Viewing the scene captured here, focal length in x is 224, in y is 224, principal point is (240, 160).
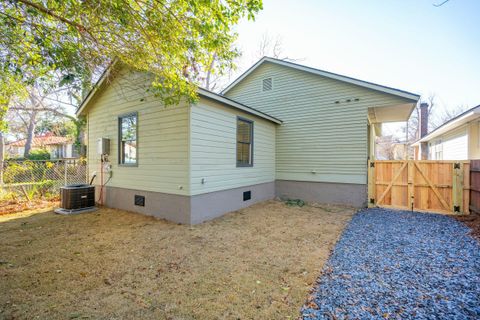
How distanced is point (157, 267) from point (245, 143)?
16.0ft

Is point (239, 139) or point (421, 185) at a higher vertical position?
point (239, 139)

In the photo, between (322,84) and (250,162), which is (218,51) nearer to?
(250,162)

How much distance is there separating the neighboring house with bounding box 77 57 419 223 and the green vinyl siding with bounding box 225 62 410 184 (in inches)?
1.3

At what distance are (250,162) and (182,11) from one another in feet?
15.8

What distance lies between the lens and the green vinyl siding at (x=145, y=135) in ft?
18.1

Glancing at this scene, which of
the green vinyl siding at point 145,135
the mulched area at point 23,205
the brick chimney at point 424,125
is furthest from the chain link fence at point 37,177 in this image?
the brick chimney at point 424,125

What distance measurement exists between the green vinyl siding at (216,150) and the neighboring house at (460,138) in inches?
271

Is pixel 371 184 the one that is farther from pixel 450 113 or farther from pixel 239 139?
pixel 450 113

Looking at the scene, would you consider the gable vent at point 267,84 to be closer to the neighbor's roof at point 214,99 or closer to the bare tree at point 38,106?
the neighbor's roof at point 214,99

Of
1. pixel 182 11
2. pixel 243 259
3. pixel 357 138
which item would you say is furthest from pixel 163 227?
pixel 357 138

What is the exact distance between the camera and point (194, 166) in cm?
540

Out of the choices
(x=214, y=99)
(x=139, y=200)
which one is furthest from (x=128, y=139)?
(x=214, y=99)

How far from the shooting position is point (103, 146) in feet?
23.4

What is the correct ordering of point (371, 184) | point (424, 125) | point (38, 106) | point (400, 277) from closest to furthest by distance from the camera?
point (400, 277) < point (371, 184) < point (38, 106) < point (424, 125)
